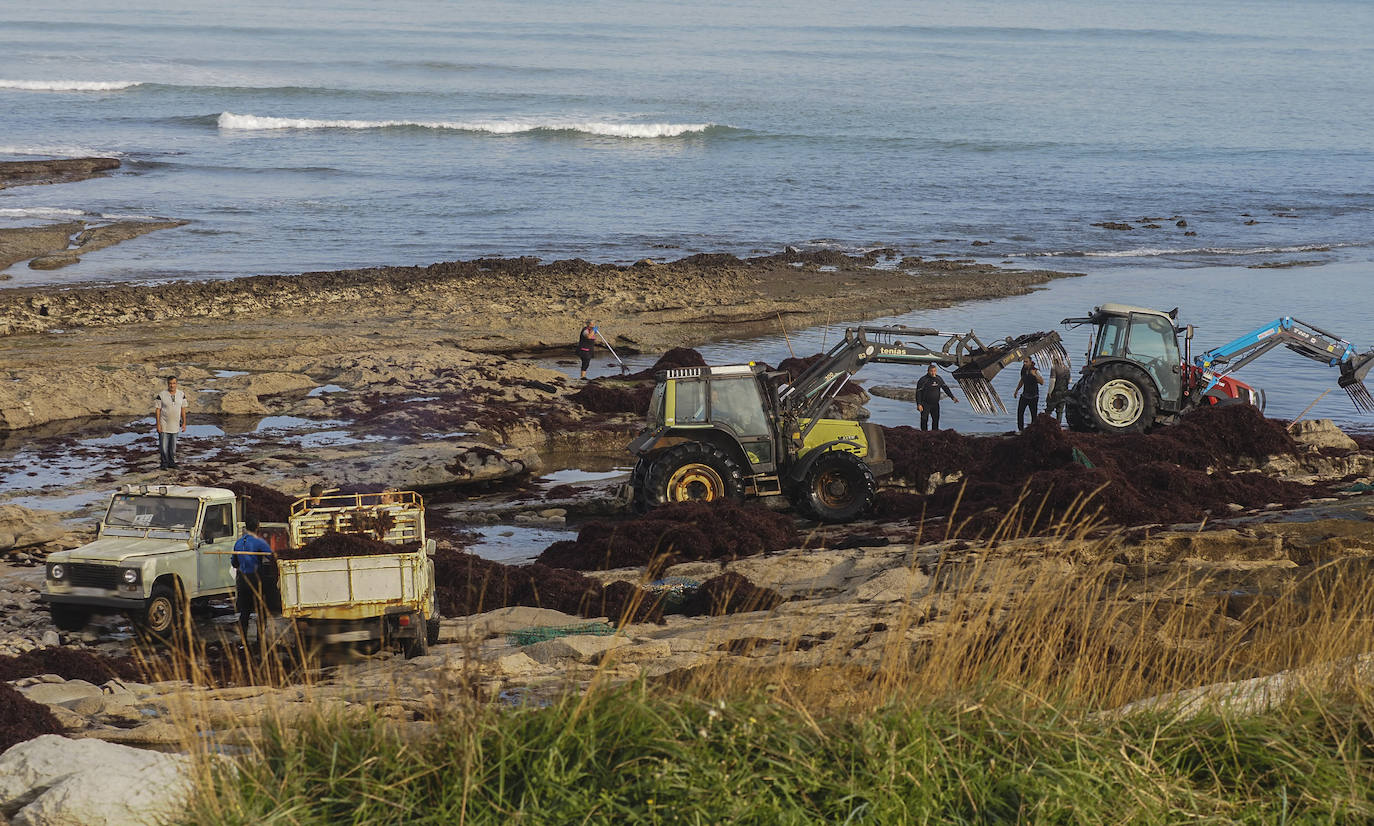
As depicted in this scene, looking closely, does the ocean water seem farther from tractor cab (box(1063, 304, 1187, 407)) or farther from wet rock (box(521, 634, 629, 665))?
wet rock (box(521, 634, 629, 665))

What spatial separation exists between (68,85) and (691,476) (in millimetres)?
78072

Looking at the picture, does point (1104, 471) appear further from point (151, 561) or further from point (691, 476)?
point (151, 561)

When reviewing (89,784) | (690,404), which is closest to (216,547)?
(690,404)

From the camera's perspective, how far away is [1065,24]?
134125 mm

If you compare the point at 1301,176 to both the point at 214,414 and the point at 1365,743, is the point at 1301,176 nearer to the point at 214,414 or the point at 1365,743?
the point at 214,414

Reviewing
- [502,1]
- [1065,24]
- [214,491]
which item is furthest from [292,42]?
[214,491]

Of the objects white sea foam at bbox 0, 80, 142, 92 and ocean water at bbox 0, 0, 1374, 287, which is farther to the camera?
white sea foam at bbox 0, 80, 142, 92

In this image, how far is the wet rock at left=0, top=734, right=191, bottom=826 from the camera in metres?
5.44

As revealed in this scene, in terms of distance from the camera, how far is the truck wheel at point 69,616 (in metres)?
11.9

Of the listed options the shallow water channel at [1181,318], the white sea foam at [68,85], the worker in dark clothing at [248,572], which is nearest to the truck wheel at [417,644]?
the worker in dark clothing at [248,572]

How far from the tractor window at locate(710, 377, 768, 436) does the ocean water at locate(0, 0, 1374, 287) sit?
20.9 meters

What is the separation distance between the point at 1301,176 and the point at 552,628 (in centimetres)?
5429

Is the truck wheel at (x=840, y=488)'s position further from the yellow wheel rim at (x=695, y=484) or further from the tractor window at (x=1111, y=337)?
the tractor window at (x=1111, y=337)

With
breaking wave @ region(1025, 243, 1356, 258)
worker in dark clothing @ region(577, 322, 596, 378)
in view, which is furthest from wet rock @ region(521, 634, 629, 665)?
breaking wave @ region(1025, 243, 1356, 258)
